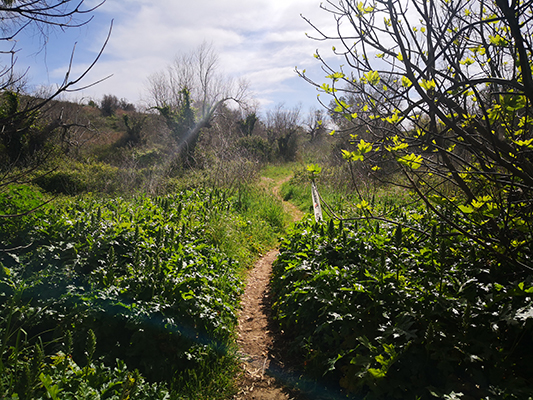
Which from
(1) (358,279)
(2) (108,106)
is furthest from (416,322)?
(2) (108,106)

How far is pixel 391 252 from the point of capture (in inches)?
147

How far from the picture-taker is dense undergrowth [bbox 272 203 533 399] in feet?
7.56

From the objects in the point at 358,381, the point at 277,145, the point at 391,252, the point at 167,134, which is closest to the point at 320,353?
the point at 358,381

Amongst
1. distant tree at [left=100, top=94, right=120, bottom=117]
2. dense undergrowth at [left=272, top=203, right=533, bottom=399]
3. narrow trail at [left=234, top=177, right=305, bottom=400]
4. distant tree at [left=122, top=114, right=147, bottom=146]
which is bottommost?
narrow trail at [left=234, top=177, right=305, bottom=400]

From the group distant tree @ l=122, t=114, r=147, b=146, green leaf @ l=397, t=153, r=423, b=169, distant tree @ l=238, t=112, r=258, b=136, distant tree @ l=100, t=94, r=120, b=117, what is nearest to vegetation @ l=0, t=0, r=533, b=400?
green leaf @ l=397, t=153, r=423, b=169

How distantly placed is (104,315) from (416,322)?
278 centimetres

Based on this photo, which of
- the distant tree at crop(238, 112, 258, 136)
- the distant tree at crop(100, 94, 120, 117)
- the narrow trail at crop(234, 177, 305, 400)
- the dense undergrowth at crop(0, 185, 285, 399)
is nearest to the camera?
the dense undergrowth at crop(0, 185, 285, 399)

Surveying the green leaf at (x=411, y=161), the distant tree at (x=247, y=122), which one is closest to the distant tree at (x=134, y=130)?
the distant tree at (x=247, y=122)

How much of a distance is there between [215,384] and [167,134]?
24.0 meters

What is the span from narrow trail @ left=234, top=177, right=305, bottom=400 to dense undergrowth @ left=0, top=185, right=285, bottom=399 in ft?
0.65

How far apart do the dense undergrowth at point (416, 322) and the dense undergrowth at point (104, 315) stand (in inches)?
40.2

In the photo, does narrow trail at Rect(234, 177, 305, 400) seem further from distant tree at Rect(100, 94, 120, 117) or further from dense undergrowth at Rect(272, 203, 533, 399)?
distant tree at Rect(100, 94, 120, 117)

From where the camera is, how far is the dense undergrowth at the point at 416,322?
7.56 ft

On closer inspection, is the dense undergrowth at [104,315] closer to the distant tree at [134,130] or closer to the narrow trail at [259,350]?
the narrow trail at [259,350]
